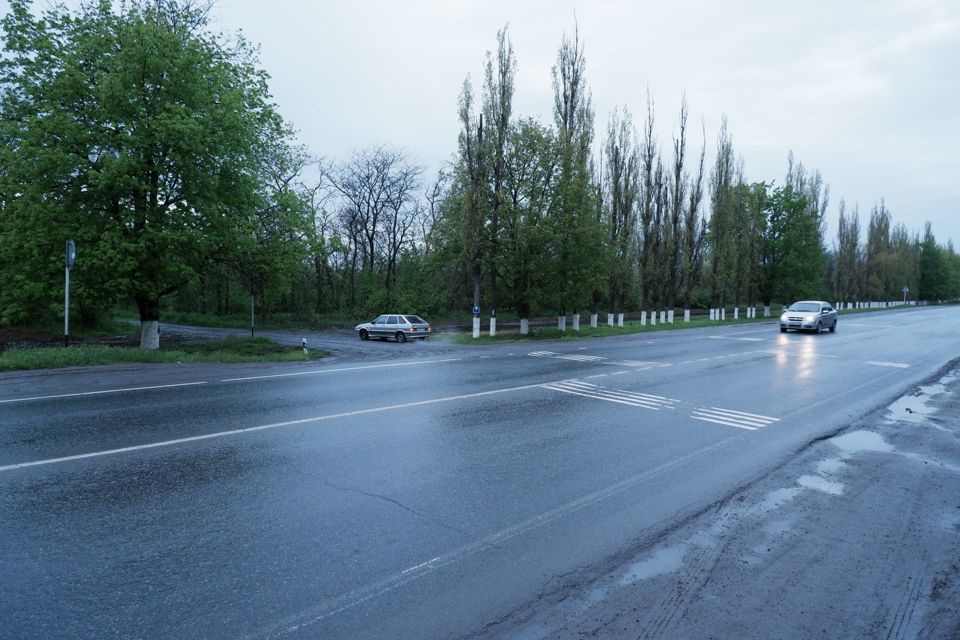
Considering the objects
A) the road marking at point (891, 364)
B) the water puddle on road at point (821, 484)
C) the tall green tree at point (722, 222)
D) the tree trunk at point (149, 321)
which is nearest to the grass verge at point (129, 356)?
the tree trunk at point (149, 321)

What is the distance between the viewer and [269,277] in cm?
2053

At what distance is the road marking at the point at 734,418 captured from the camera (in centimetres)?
807

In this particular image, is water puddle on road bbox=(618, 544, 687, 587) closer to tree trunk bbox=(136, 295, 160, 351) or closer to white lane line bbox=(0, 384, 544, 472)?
white lane line bbox=(0, 384, 544, 472)

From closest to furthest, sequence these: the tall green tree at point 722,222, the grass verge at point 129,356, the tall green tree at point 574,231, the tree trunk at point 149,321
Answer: the grass verge at point 129,356
the tree trunk at point 149,321
the tall green tree at point 574,231
the tall green tree at point 722,222

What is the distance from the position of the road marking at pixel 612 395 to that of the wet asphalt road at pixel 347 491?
0.09 m

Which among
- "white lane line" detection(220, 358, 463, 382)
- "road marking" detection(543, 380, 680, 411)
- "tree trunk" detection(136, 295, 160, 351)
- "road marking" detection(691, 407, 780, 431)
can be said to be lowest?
"white lane line" detection(220, 358, 463, 382)

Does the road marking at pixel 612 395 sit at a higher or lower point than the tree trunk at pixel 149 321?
lower

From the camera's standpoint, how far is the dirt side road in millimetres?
3102

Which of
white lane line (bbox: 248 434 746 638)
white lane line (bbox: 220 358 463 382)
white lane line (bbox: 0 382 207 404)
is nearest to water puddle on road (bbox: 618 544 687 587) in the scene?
white lane line (bbox: 248 434 746 638)

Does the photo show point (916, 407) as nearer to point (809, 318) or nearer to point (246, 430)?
point (246, 430)

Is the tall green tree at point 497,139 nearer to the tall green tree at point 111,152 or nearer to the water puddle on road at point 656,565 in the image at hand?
the tall green tree at point 111,152

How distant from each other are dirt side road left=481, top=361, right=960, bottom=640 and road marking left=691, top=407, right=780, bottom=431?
6.90 feet

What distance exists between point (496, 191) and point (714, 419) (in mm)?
21002

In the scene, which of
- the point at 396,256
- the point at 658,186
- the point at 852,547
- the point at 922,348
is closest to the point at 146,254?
the point at 852,547
